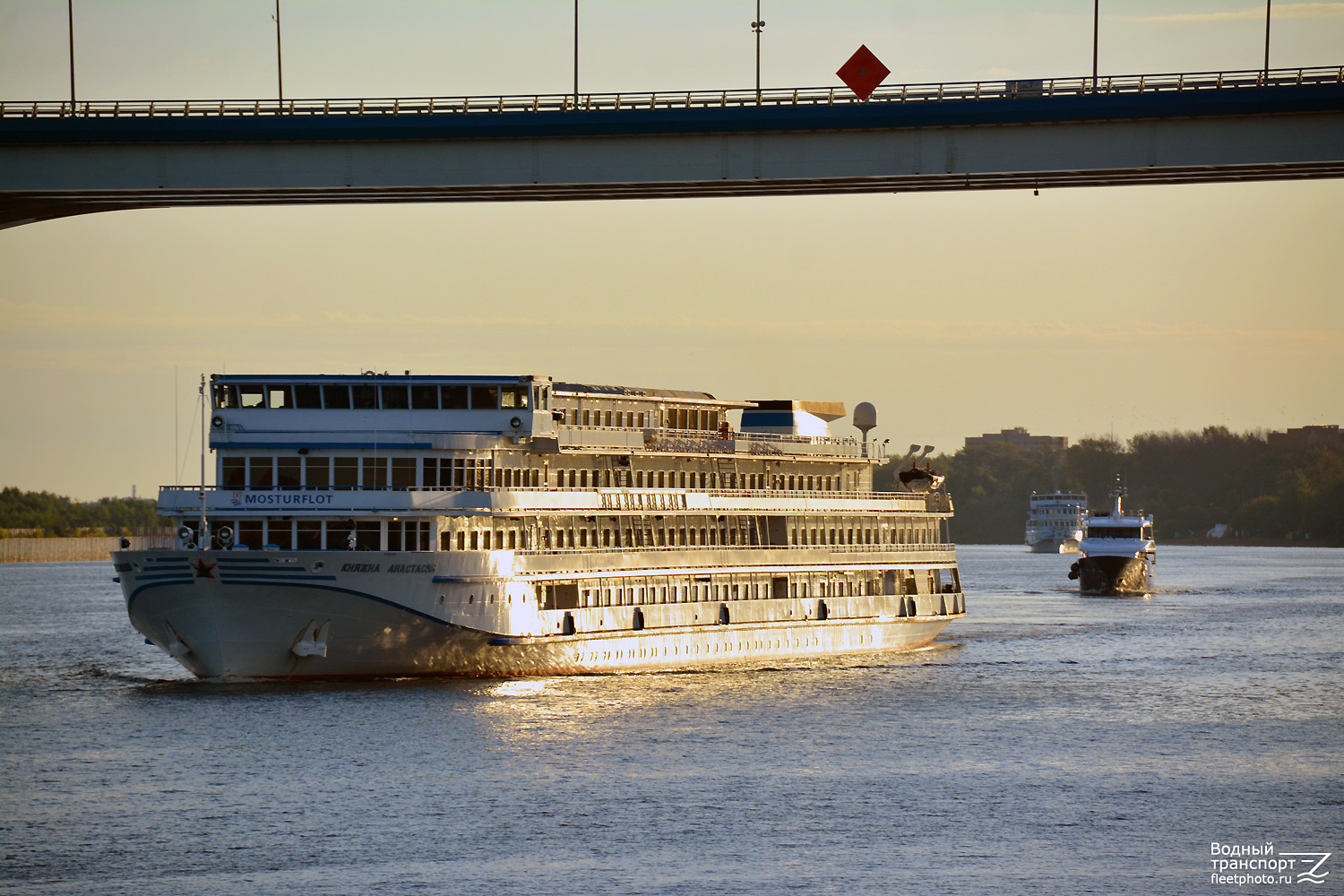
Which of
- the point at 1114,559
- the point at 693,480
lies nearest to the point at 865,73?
the point at 693,480

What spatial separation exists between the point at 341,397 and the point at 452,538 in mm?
5754

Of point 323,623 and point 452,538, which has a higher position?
point 452,538

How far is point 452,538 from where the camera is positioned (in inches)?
2143

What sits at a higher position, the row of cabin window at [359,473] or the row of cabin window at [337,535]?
the row of cabin window at [359,473]

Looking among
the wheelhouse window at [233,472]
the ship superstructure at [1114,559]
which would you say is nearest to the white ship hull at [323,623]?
the wheelhouse window at [233,472]

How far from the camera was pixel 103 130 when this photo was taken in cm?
5431

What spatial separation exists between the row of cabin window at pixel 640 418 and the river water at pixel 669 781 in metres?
8.74

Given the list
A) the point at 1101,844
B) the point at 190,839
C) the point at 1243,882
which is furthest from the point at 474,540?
the point at 1243,882

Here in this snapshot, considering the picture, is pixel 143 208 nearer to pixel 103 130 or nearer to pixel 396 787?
pixel 103 130

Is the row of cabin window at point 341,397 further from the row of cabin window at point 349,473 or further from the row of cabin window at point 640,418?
the row of cabin window at point 640,418

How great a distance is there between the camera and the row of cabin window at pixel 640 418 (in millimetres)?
60625

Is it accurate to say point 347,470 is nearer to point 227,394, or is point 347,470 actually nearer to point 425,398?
point 425,398

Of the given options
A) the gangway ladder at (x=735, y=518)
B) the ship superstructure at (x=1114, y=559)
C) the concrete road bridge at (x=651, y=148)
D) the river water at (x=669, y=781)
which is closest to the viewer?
the river water at (x=669, y=781)

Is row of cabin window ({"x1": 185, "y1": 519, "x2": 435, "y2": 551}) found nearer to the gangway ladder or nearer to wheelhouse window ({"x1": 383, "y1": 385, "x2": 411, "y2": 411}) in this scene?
wheelhouse window ({"x1": 383, "y1": 385, "x2": 411, "y2": 411})
